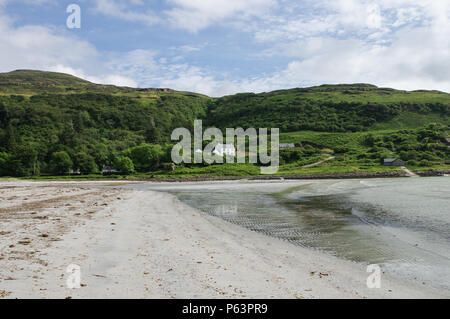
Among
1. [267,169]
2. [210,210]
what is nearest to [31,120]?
[267,169]

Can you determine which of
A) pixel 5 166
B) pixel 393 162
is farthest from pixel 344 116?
pixel 5 166

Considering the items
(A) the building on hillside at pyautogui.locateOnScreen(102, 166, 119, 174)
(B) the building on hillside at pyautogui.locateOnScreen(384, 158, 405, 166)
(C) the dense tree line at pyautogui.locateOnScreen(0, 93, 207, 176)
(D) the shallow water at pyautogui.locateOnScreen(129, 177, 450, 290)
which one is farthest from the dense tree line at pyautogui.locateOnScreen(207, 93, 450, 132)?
(D) the shallow water at pyautogui.locateOnScreen(129, 177, 450, 290)

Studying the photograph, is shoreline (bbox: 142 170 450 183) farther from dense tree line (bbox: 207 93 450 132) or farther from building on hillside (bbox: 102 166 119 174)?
dense tree line (bbox: 207 93 450 132)

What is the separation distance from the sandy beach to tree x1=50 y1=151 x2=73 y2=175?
3842 inches

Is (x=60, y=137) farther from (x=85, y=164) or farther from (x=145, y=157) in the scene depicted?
(x=145, y=157)

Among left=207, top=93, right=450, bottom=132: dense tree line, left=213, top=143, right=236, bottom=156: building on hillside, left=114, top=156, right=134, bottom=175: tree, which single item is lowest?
left=114, top=156, right=134, bottom=175: tree

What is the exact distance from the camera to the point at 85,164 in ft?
351

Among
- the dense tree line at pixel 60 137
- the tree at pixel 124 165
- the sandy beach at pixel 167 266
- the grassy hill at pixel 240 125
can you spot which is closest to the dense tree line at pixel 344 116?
the grassy hill at pixel 240 125

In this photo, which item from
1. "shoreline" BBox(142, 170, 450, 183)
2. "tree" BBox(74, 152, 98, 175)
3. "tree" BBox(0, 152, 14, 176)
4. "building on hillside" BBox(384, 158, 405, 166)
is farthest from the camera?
"tree" BBox(74, 152, 98, 175)

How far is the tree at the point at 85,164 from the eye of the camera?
10688 cm

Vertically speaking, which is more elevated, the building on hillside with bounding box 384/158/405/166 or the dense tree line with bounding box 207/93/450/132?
the dense tree line with bounding box 207/93/450/132

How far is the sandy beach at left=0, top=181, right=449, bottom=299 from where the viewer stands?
23.9 ft

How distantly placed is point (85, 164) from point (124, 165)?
54.0ft
